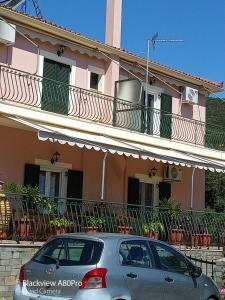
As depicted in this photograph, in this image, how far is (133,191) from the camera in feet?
68.3

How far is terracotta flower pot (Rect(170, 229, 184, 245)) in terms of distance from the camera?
56.6 ft

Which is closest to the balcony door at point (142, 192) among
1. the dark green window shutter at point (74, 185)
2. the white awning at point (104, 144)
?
the white awning at point (104, 144)

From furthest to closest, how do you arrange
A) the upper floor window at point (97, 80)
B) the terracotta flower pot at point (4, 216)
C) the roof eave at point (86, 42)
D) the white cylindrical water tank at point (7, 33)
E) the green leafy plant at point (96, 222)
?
the upper floor window at point (97, 80)
the roof eave at point (86, 42)
the white cylindrical water tank at point (7, 33)
the green leafy plant at point (96, 222)
the terracotta flower pot at point (4, 216)

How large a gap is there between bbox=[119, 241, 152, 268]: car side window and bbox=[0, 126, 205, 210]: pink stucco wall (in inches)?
332

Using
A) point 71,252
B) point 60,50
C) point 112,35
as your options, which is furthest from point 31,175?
point 71,252

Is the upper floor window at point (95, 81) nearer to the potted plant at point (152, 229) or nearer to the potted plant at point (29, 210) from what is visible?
the potted plant at point (152, 229)

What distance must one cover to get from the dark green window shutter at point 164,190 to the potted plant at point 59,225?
8.07 metres

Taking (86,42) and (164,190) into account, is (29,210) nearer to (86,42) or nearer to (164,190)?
(86,42)

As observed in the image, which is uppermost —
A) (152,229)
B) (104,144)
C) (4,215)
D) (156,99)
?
(156,99)

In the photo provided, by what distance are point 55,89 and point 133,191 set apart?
5.11 m

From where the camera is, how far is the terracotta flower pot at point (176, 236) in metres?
17.2

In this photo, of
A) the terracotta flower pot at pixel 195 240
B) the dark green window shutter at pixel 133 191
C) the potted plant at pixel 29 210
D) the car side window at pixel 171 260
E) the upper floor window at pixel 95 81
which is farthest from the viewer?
the dark green window shutter at pixel 133 191

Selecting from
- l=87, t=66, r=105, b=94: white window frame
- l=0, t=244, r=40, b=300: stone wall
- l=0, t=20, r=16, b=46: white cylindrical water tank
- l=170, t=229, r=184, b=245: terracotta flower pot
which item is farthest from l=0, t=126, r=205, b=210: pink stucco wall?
l=0, t=244, r=40, b=300: stone wall

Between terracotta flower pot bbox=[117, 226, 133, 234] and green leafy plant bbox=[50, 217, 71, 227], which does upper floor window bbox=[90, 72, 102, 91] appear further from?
green leafy plant bbox=[50, 217, 71, 227]
